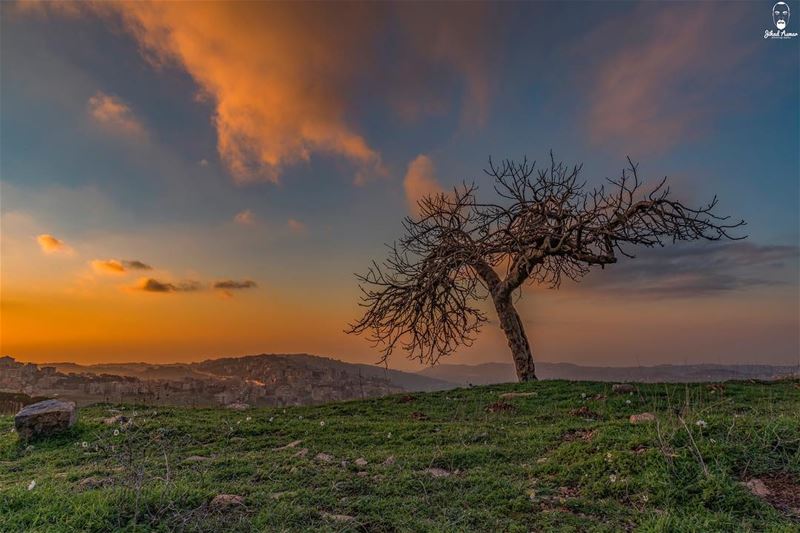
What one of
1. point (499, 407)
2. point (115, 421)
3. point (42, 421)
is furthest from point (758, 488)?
point (42, 421)

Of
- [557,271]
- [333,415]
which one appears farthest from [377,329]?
[557,271]

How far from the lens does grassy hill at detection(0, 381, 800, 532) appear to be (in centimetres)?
548

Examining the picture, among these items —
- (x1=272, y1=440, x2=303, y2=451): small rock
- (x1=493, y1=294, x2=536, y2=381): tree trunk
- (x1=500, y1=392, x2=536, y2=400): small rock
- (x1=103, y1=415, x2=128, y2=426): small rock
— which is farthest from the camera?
(x1=493, y1=294, x2=536, y2=381): tree trunk

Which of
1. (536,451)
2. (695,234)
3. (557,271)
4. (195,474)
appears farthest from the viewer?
(557,271)

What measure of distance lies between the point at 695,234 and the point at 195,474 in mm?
17788

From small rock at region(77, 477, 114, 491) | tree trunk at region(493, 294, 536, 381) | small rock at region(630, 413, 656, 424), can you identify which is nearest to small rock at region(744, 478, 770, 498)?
small rock at region(630, 413, 656, 424)

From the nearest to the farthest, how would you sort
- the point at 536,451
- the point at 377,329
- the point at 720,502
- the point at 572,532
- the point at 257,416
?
1. the point at 572,532
2. the point at 720,502
3. the point at 536,451
4. the point at 257,416
5. the point at 377,329

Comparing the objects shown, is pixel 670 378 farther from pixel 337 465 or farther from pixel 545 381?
pixel 337 465

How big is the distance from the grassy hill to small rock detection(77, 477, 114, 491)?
41 mm

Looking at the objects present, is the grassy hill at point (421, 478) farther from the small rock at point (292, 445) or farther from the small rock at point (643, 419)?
the small rock at point (643, 419)

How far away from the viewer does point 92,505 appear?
5.54 meters

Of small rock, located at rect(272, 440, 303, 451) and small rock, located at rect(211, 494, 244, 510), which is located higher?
small rock, located at rect(211, 494, 244, 510)

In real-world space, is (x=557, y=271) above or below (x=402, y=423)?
above

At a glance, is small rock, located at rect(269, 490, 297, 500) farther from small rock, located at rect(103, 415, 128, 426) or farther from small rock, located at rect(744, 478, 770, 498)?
small rock, located at rect(103, 415, 128, 426)
